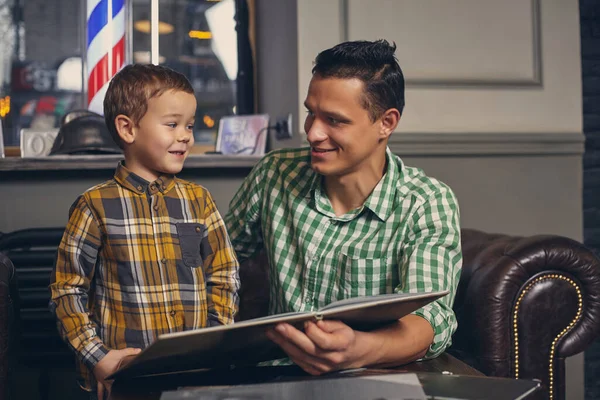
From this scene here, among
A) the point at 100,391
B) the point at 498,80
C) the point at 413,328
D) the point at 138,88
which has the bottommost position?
the point at 100,391

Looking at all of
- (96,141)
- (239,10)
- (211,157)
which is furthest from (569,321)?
(239,10)

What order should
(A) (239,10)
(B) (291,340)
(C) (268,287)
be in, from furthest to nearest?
(A) (239,10)
(C) (268,287)
(B) (291,340)

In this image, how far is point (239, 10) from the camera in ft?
9.91

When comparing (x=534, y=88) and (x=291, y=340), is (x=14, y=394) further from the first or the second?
(x=534, y=88)

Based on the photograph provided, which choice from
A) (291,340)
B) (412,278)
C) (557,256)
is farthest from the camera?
(557,256)

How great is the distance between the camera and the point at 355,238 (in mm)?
1546

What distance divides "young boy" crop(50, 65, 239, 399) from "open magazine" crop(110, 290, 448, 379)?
0.24m

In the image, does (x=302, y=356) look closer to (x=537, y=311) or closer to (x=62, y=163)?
(x=537, y=311)

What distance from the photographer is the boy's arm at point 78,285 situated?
128cm

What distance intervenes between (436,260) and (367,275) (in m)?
0.18

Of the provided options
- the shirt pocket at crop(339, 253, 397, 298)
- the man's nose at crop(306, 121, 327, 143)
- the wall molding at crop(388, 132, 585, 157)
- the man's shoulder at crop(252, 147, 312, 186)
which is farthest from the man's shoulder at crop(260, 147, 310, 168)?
the wall molding at crop(388, 132, 585, 157)

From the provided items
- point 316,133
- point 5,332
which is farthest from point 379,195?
point 5,332

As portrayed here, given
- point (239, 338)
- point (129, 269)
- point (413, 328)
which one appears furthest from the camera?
point (129, 269)

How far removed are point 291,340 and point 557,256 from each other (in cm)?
78
